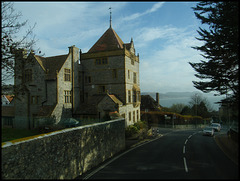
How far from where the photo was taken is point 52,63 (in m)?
28.4

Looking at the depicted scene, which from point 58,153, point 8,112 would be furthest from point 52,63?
point 58,153

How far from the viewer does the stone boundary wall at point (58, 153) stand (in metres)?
8.16

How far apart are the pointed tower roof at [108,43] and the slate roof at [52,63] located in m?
5.70

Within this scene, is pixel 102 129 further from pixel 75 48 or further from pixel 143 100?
pixel 143 100

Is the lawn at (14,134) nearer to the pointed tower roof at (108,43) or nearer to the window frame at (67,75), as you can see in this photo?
the window frame at (67,75)

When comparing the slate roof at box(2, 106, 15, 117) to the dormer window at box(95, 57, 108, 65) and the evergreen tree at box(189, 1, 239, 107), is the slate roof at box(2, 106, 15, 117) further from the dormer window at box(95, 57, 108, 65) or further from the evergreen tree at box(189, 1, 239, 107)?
the evergreen tree at box(189, 1, 239, 107)

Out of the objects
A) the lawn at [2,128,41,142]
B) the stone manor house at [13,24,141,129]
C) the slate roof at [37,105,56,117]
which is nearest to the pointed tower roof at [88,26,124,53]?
the stone manor house at [13,24,141,129]

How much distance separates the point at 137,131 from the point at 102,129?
12255mm

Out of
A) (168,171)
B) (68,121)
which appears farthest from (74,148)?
(68,121)

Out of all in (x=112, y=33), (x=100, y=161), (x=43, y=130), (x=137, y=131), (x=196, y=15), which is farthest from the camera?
(x=112, y=33)

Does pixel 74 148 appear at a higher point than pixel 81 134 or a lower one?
lower

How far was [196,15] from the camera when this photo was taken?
55.8 ft

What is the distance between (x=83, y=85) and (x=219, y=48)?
872 inches

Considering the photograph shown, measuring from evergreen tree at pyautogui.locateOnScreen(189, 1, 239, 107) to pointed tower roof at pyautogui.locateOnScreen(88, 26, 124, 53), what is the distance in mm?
15234
